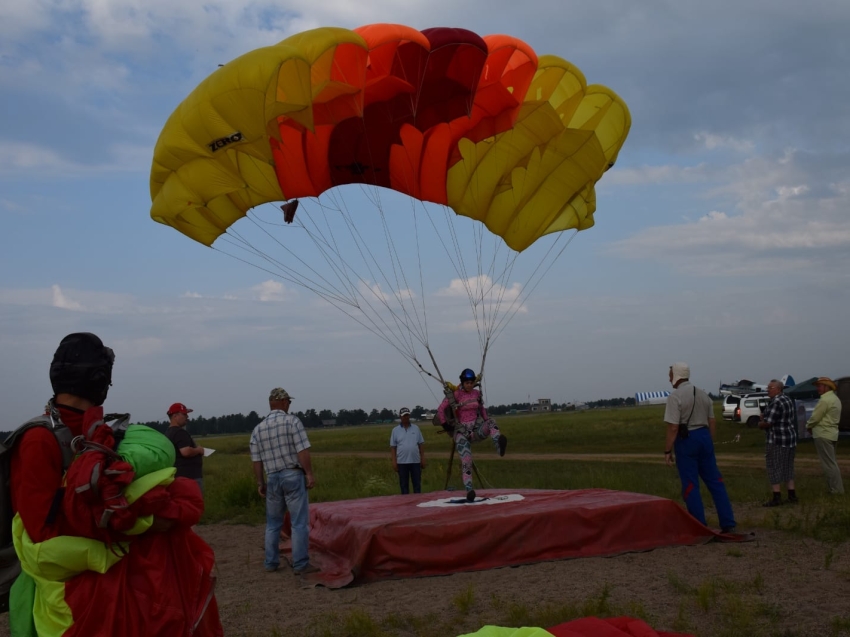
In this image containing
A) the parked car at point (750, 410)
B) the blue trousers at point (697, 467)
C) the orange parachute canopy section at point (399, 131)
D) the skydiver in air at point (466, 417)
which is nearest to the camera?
Result: the orange parachute canopy section at point (399, 131)

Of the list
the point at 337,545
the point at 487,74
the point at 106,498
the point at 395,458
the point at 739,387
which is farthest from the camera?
the point at 739,387

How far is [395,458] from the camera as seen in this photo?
10.5 meters

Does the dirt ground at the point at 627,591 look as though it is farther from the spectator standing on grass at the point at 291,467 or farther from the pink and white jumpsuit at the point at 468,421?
the pink and white jumpsuit at the point at 468,421

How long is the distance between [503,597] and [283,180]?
15.7 ft

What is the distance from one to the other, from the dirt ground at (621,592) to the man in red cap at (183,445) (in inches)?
60.6

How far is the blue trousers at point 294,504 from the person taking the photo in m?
6.91

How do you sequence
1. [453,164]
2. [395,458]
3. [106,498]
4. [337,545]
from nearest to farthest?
[106,498] < [337,545] < [453,164] < [395,458]

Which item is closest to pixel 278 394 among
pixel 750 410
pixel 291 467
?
pixel 291 467

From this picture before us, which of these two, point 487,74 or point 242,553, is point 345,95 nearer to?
point 487,74

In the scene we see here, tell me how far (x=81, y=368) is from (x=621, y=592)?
13.3 ft

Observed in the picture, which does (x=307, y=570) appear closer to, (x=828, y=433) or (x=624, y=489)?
(x=624, y=489)

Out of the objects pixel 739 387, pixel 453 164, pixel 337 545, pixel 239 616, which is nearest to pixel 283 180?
pixel 453 164

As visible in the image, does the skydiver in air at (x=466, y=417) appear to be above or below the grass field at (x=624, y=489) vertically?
above

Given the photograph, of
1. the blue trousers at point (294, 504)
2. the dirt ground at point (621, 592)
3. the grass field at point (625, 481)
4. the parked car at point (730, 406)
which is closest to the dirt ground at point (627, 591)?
the dirt ground at point (621, 592)
